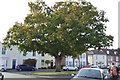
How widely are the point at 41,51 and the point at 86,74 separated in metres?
30.1

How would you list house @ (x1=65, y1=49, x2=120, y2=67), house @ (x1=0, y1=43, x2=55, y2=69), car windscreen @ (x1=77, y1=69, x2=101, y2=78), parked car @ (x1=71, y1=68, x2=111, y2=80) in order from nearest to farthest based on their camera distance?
parked car @ (x1=71, y1=68, x2=111, y2=80)
car windscreen @ (x1=77, y1=69, x2=101, y2=78)
house @ (x1=0, y1=43, x2=55, y2=69)
house @ (x1=65, y1=49, x2=120, y2=67)

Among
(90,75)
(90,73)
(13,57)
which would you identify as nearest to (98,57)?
(13,57)

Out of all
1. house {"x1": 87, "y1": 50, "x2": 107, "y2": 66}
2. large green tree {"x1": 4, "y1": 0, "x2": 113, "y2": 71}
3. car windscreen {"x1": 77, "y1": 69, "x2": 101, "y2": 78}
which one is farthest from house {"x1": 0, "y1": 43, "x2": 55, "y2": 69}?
car windscreen {"x1": 77, "y1": 69, "x2": 101, "y2": 78}

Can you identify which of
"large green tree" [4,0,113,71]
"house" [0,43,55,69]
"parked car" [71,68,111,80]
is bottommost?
"parked car" [71,68,111,80]

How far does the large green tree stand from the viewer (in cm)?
4094

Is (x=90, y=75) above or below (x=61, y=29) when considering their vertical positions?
below

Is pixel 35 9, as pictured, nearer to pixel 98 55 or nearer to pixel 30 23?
pixel 30 23

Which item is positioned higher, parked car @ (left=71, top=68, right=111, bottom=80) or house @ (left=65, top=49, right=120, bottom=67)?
house @ (left=65, top=49, right=120, bottom=67)

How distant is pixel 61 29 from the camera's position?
41.5 m

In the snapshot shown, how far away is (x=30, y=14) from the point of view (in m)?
45.1

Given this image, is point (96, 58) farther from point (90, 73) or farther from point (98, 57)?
A: point (90, 73)

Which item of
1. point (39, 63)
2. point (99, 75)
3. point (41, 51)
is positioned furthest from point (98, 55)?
point (99, 75)

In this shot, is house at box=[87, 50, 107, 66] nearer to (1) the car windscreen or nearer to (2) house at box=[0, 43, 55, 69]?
(2) house at box=[0, 43, 55, 69]

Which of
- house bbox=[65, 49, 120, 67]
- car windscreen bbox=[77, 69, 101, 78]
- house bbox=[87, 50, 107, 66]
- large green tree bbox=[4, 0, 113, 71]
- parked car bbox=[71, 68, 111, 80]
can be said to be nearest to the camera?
parked car bbox=[71, 68, 111, 80]
